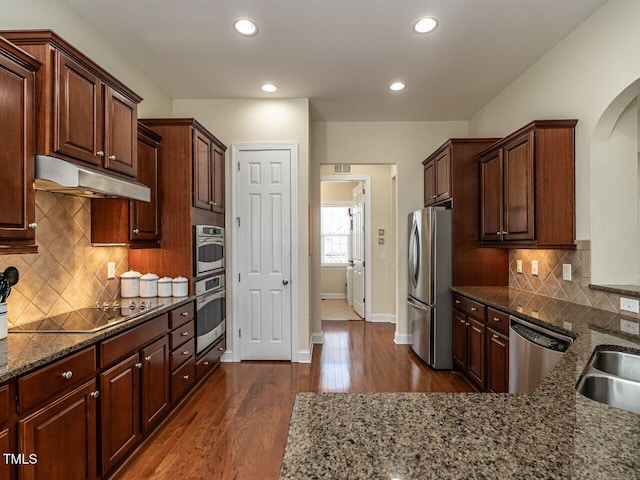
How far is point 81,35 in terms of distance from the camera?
2.55m

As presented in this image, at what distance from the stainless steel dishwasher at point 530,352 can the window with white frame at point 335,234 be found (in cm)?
590

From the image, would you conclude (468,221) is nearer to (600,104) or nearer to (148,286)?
(600,104)

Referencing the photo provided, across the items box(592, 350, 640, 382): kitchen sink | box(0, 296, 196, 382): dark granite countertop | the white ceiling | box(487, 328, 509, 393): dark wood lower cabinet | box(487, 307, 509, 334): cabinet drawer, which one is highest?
the white ceiling

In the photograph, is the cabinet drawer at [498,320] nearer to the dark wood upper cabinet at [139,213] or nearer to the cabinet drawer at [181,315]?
the cabinet drawer at [181,315]

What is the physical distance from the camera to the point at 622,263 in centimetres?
251

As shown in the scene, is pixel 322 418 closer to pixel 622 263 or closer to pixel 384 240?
pixel 622 263

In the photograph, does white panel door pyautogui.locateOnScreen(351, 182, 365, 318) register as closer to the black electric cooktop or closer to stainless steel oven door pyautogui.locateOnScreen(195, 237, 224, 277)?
Answer: stainless steel oven door pyautogui.locateOnScreen(195, 237, 224, 277)

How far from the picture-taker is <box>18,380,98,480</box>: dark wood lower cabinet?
1397 millimetres

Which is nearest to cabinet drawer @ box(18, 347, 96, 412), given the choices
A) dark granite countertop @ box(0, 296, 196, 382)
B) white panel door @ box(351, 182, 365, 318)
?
dark granite countertop @ box(0, 296, 196, 382)

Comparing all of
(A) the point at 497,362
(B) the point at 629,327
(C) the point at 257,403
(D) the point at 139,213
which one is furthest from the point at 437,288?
(D) the point at 139,213

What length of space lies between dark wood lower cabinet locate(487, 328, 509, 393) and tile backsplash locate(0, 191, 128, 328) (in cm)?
308

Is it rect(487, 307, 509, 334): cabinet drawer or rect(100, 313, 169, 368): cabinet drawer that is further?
rect(487, 307, 509, 334): cabinet drawer

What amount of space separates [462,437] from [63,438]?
1706 millimetres

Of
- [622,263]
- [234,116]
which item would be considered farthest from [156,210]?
[622,263]
